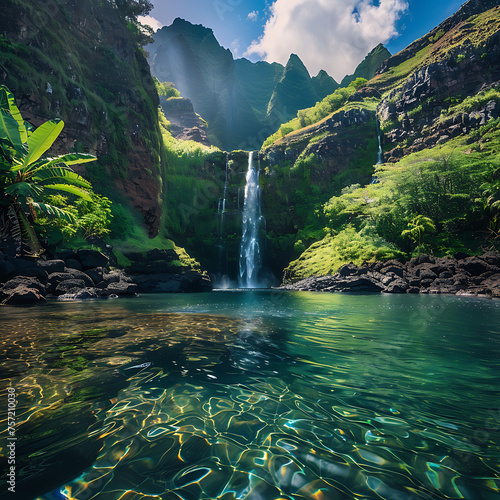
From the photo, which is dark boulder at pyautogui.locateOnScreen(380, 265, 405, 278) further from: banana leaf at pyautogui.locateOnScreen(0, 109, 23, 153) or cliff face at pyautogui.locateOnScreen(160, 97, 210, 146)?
cliff face at pyautogui.locateOnScreen(160, 97, 210, 146)

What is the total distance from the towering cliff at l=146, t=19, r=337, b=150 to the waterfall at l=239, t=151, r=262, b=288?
40.8 m

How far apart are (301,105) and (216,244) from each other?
69.4m

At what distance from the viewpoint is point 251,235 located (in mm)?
37188

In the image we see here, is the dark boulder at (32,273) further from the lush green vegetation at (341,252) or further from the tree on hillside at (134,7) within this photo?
the tree on hillside at (134,7)

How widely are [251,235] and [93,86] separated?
2441 centimetres

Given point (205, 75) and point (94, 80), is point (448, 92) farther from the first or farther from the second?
point (205, 75)

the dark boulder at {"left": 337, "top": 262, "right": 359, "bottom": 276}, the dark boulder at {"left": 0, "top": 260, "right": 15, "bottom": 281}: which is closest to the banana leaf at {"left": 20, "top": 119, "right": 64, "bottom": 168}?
the dark boulder at {"left": 0, "top": 260, "right": 15, "bottom": 281}

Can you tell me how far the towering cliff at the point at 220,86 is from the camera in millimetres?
79562

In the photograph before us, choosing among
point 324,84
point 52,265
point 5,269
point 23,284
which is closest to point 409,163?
point 52,265

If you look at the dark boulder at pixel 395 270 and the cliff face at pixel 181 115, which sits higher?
the cliff face at pixel 181 115

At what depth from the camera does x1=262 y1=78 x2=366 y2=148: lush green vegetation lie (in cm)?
4681

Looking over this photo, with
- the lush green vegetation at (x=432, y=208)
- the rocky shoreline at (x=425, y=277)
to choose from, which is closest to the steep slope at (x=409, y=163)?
the lush green vegetation at (x=432, y=208)

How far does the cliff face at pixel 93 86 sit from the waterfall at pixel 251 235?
39.4 feet

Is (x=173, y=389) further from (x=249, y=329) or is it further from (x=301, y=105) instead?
(x=301, y=105)
